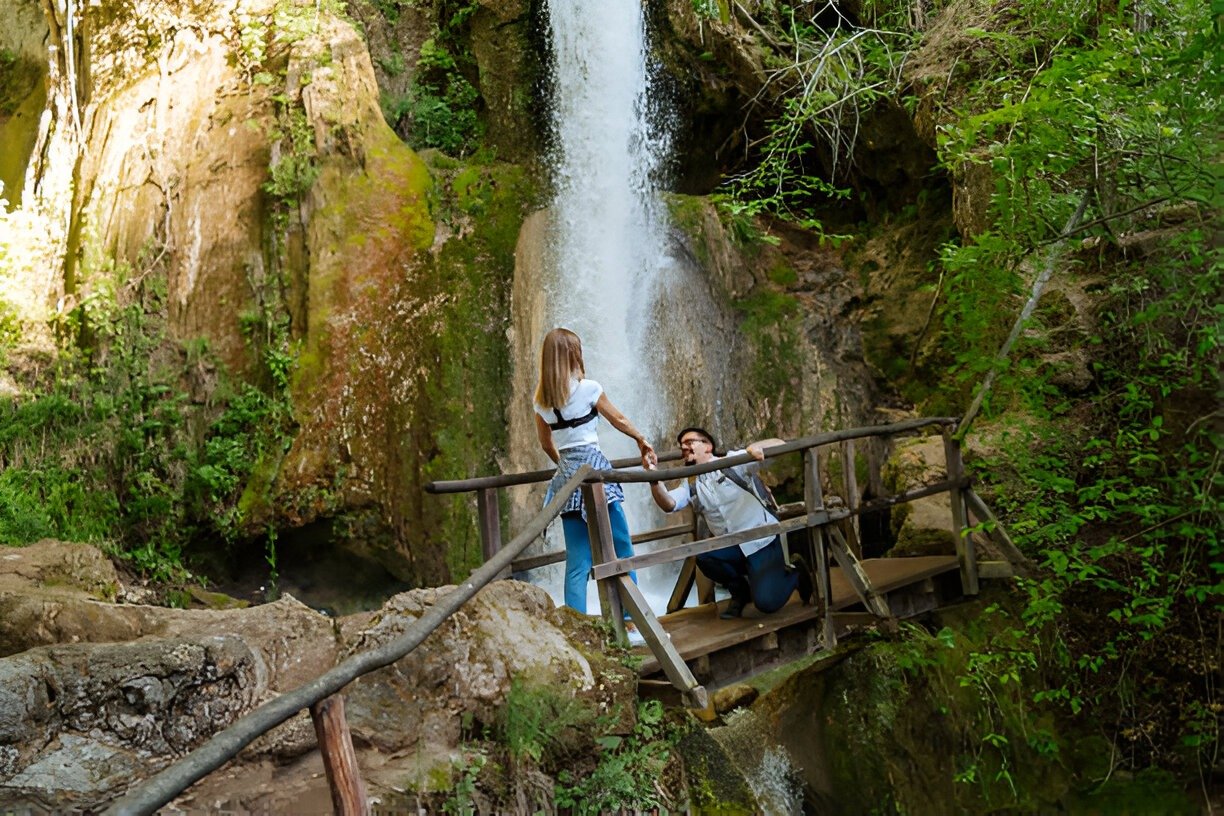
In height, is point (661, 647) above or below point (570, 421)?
below

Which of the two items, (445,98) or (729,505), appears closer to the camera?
(729,505)

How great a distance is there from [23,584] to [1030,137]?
22.9ft

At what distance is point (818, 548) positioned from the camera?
655 cm

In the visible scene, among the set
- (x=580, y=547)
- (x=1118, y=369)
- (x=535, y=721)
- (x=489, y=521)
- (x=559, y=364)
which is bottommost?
(x=535, y=721)

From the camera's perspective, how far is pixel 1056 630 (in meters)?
7.51

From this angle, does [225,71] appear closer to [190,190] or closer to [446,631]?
[190,190]

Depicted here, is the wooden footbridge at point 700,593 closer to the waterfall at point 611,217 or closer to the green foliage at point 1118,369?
the green foliage at point 1118,369

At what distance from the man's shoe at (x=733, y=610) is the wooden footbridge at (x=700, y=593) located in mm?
54

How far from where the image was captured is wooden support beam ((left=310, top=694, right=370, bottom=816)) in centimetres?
305

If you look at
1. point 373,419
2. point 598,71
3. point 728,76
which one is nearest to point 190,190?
point 373,419

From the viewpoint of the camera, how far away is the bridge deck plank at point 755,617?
5.63 m

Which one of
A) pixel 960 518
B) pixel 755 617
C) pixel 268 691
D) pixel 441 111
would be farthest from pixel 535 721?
pixel 441 111

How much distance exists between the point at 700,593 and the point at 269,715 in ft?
15.8

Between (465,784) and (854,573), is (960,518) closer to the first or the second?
(854,573)
